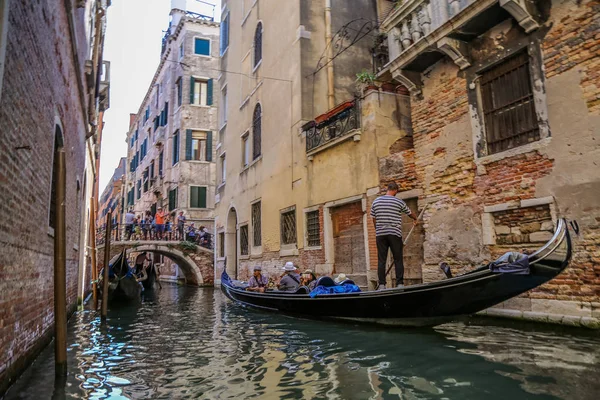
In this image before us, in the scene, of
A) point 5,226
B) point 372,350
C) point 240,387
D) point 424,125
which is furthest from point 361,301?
point 5,226

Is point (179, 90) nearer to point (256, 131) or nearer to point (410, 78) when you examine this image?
point (256, 131)

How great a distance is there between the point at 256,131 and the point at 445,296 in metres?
9.10

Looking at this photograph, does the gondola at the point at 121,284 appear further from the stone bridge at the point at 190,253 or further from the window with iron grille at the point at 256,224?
the stone bridge at the point at 190,253

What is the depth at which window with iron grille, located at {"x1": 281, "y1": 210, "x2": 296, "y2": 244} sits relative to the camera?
33.2 ft

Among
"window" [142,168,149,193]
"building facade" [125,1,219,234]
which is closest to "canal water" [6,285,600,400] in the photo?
"building facade" [125,1,219,234]

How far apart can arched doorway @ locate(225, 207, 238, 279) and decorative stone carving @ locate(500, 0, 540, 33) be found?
1012cm

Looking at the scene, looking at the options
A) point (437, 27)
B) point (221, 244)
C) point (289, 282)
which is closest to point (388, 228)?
point (289, 282)

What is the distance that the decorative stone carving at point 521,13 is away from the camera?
5.04 meters

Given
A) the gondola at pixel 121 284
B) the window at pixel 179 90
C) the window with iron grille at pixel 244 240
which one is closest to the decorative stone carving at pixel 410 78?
the window with iron grille at pixel 244 240

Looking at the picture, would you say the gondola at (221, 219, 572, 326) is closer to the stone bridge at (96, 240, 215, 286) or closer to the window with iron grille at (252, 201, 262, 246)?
the window with iron grille at (252, 201, 262, 246)

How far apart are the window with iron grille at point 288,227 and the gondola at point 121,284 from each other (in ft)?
13.8

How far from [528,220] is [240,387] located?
3824 mm

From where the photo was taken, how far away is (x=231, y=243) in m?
14.0

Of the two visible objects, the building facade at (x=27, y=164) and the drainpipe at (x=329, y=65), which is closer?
the building facade at (x=27, y=164)
